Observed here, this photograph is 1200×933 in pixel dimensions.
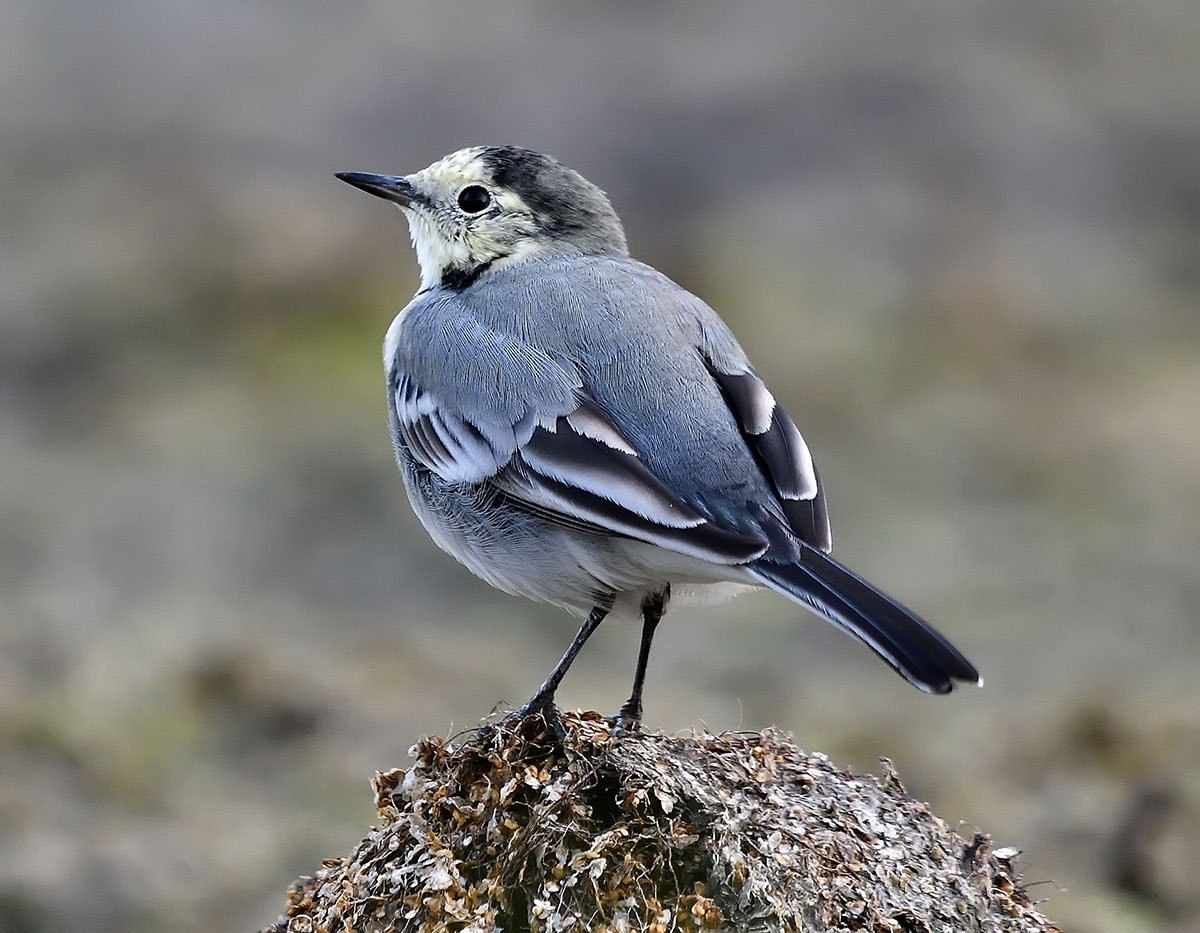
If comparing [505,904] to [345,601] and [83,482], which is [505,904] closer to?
[345,601]

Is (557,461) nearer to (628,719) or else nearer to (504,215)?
(628,719)

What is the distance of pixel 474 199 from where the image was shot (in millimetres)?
7531

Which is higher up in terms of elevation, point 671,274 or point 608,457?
point 671,274

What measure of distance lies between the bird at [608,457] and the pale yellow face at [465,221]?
0.21 feet

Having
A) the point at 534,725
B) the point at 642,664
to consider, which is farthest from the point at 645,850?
the point at 642,664

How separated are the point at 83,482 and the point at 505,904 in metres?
10.6

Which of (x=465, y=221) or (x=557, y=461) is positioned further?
(x=465, y=221)

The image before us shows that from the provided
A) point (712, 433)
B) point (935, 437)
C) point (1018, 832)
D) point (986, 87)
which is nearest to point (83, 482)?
point (935, 437)

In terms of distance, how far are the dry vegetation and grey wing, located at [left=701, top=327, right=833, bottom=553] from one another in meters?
0.77

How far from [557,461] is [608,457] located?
21 cm

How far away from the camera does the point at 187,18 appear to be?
920 inches

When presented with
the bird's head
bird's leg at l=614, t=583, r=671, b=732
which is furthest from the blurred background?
the bird's head

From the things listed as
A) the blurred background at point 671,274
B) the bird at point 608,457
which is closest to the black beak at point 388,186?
the bird at point 608,457

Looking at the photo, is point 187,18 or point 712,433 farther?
point 187,18
